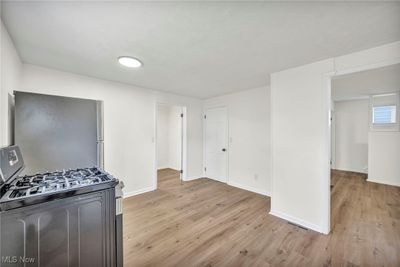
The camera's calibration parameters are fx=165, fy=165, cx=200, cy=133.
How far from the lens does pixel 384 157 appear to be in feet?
14.3

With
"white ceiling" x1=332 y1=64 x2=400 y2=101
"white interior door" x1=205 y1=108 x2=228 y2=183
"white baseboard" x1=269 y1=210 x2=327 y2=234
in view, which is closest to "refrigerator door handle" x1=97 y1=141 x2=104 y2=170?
"white baseboard" x1=269 y1=210 x2=327 y2=234

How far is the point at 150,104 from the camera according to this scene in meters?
3.83

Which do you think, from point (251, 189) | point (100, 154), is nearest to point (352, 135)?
point (251, 189)

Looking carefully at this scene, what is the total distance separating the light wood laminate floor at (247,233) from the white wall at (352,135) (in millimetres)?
2134

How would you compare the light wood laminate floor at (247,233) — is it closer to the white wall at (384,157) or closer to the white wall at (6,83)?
the white wall at (384,157)

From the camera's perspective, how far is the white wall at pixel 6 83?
5.01 feet

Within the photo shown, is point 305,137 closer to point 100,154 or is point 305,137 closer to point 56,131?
point 100,154

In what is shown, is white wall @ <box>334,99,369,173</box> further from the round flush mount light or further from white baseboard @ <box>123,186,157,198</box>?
the round flush mount light

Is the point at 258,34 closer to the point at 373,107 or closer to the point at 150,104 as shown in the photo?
the point at 150,104

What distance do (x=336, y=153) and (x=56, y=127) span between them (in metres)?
7.54

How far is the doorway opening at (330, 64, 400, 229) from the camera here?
126 inches

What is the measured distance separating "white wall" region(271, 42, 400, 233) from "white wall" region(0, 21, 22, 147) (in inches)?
129

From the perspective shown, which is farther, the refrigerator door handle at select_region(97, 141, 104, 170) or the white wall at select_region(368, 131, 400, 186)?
the white wall at select_region(368, 131, 400, 186)

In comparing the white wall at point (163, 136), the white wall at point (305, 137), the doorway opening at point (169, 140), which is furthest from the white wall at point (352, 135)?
the white wall at point (163, 136)
